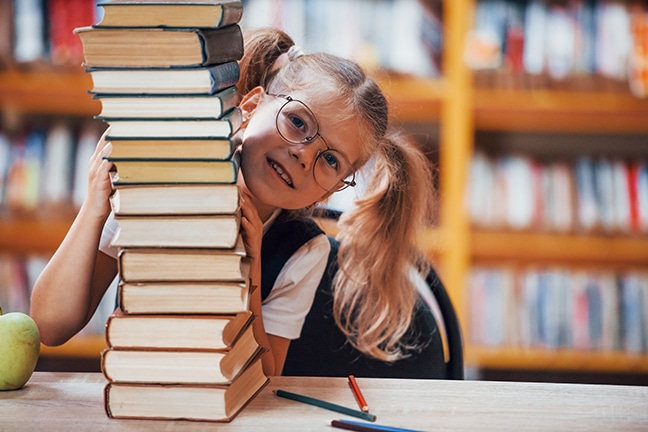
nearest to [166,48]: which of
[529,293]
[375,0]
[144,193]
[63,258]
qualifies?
[144,193]

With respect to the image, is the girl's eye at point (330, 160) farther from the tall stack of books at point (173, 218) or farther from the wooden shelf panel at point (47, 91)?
the wooden shelf panel at point (47, 91)

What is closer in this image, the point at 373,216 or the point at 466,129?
the point at 373,216

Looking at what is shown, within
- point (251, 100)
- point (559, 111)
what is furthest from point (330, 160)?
point (559, 111)

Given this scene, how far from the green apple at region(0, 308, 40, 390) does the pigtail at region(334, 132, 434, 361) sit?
19.3 inches

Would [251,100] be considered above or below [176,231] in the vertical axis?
above

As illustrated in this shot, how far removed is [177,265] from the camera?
850 mm

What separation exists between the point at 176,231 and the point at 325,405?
251mm

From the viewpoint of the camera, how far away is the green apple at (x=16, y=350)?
928 mm

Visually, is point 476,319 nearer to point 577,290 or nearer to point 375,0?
point 577,290

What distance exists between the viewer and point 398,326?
4.24 feet

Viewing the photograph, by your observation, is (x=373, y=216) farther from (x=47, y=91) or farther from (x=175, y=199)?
(x=47, y=91)

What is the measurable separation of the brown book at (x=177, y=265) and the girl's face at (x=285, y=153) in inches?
11.5

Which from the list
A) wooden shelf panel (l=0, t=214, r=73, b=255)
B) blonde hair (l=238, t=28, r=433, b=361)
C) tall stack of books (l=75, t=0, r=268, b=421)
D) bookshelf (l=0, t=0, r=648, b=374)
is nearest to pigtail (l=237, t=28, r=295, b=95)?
blonde hair (l=238, t=28, r=433, b=361)

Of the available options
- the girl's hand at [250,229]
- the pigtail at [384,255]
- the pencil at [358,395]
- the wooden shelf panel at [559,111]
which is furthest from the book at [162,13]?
the wooden shelf panel at [559,111]
